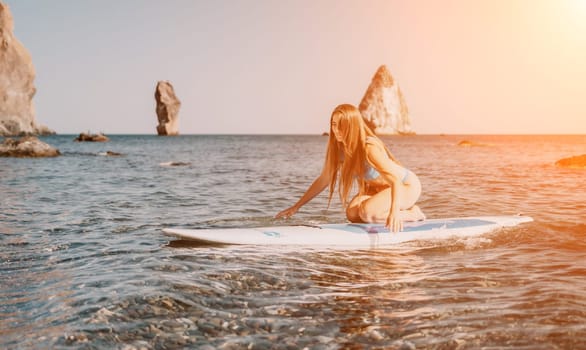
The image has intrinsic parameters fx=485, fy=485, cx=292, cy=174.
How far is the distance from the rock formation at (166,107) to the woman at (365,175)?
407 ft

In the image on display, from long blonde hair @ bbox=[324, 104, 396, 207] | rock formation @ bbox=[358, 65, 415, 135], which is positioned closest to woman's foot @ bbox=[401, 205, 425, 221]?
long blonde hair @ bbox=[324, 104, 396, 207]

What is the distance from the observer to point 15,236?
7.26m

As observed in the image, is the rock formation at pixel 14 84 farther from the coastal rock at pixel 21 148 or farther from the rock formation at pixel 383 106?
the rock formation at pixel 383 106

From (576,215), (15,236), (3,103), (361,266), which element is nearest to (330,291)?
(361,266)

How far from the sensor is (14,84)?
331 feet

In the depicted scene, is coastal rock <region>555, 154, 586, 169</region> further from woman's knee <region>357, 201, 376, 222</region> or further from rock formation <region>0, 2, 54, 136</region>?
rock formation <region>0, 2, 54, 136</region>

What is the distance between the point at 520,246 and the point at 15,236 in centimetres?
725

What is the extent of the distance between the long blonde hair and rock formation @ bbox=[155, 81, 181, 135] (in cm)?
12411

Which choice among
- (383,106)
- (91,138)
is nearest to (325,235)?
(91,138)

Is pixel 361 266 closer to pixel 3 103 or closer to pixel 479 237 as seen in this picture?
pixel 479 237

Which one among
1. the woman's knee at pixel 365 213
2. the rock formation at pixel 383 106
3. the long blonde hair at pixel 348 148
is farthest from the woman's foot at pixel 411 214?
the rock formation at pixel 383 106

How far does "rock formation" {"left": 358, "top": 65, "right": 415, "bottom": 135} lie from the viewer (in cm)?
16725

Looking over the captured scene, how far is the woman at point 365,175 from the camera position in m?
5.89

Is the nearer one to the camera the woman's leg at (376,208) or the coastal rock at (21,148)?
the woman's leg at (376,208)
